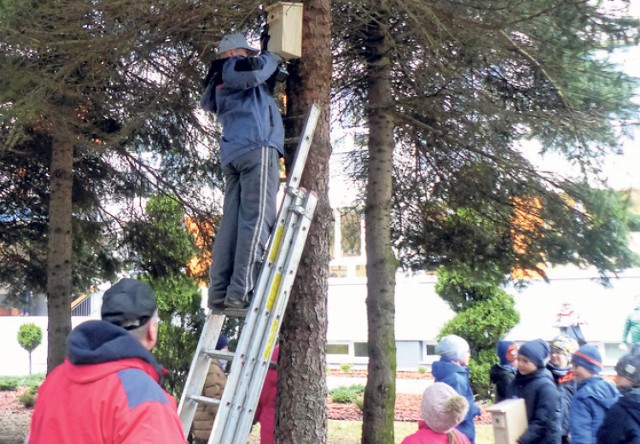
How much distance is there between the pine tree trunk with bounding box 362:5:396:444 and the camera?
7203mm

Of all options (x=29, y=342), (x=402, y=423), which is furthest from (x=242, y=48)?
(x=29, y=342)

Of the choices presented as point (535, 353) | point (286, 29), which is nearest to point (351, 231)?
point (535, 353)

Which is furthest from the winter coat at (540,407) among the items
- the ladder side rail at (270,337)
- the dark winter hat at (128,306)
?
the dark winter hat at (128,306)

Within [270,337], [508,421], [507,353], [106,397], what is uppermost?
[270,337]

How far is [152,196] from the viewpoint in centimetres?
970

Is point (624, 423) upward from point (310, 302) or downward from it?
downward

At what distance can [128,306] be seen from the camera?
2.38m

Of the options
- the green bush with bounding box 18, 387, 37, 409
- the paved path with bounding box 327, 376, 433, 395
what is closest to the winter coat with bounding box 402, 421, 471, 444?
the paved path with bounding box 327, 376, 433, 395

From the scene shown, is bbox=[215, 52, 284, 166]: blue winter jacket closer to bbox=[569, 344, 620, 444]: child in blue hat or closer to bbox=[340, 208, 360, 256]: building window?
bbox=[569, 344, 620, 444]: child in blue hat

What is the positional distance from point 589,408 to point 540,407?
1.14 feet

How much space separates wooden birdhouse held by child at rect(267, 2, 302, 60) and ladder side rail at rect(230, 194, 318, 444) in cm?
106

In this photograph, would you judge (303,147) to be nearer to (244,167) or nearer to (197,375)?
(244,167)

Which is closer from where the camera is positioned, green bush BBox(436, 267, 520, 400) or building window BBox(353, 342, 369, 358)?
green bush BBox(436, 267, 520, 400)

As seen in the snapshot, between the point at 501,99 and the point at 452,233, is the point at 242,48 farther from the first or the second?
the point at 452,233
